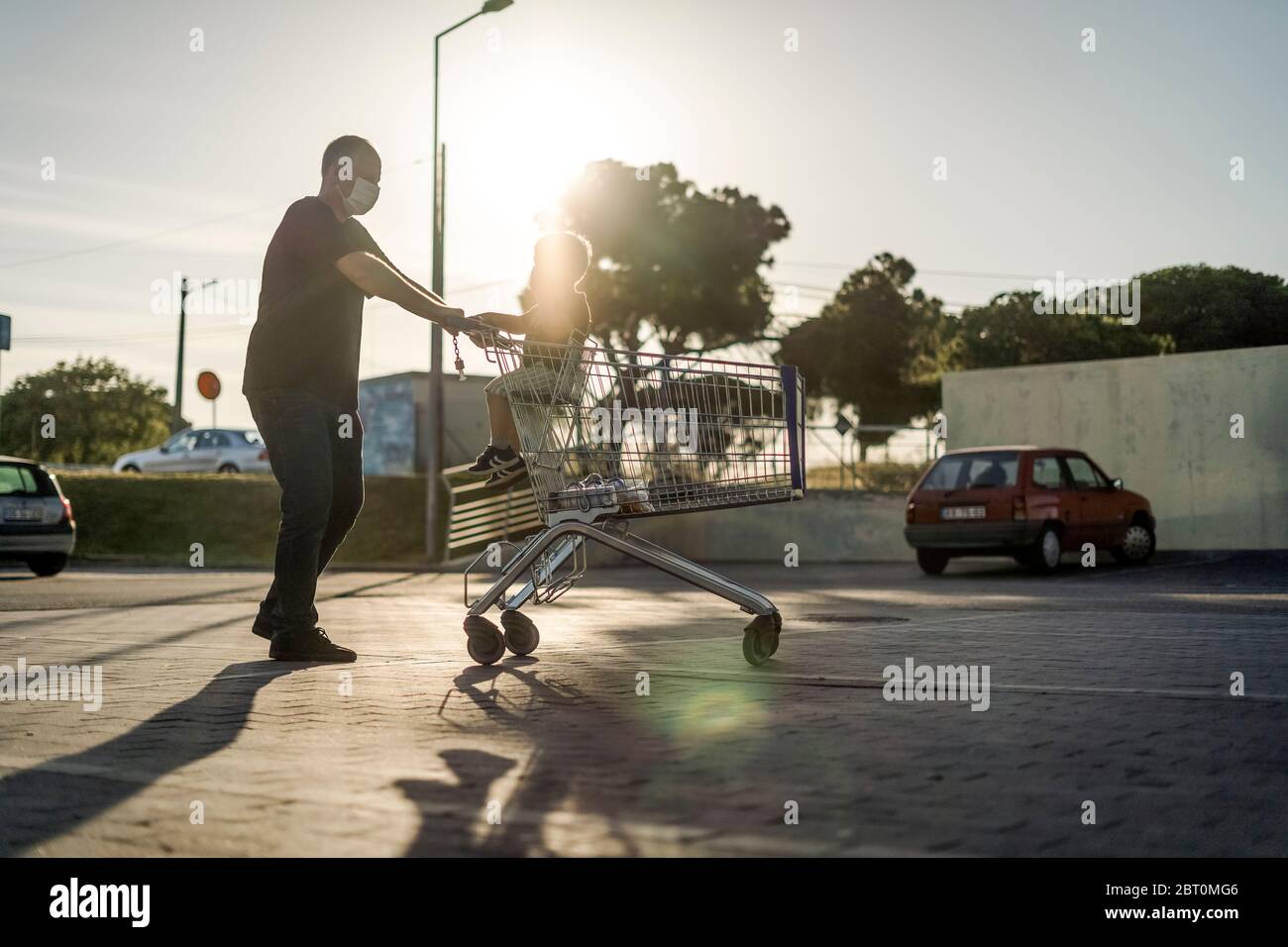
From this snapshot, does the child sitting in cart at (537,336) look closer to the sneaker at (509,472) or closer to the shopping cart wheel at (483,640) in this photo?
the sneaker at (509,472)

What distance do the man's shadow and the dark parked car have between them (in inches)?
526

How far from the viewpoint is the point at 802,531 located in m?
25.3

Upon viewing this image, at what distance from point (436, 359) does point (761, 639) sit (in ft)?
59.7

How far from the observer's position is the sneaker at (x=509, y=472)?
6.17 metres

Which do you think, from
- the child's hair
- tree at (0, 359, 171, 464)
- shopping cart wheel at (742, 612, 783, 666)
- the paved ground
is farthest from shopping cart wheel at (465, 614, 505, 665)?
tree at (0, 359, 171, 464)

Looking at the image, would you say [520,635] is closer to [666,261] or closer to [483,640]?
[483,640]

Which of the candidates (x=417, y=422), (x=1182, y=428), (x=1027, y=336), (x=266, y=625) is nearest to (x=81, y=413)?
(x=417, y=422)

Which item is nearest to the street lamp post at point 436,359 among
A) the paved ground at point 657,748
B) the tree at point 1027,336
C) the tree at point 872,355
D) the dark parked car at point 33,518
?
the dark parked car at point 33,518

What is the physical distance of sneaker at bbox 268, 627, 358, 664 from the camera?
6.19m

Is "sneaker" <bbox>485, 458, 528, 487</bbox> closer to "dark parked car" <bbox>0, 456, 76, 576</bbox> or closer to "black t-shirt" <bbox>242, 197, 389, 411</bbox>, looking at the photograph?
"black t-shirt" <bbox>242, 197, 389, 411</bbox>

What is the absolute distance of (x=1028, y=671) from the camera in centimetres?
607

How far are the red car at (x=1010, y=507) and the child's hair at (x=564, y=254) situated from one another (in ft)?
37.3
